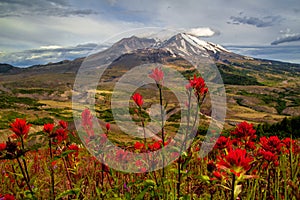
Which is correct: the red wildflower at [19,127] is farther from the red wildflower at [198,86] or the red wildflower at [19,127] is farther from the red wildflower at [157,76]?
the red wildflower at [198,86]

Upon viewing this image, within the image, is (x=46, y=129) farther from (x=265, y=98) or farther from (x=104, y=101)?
(x=265, y=98)

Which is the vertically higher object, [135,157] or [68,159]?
[68,159]

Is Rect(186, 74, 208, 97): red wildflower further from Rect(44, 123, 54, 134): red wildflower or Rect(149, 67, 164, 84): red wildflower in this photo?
Rect(44, 123, 54, 134): red wildflower

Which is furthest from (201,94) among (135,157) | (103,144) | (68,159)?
(135,157)

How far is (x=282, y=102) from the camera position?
159 meters

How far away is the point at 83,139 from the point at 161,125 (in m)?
1.52

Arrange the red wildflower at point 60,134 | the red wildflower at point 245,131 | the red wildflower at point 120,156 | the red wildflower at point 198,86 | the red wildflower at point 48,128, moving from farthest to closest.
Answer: the red wildflower at point 120,156 < the red wildflower at point 245,131 < the red wildflower at point 60,134 < the red wildflower at point 48,128 < the red wildflower at point 198,86

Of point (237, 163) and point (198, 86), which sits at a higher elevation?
point (198, 86)

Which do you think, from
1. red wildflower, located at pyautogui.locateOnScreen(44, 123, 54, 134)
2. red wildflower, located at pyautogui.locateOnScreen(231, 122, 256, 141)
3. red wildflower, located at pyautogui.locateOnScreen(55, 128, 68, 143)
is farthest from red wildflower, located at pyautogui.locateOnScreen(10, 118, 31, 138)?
red wildflower, located at pyautogui.locateOnScreen(231, 122, 256, 141)

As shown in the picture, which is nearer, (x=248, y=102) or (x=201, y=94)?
(x=201, y=94)

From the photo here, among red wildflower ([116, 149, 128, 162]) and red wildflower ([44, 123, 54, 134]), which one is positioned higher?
red wildflower ([44, 123, 54, 134])

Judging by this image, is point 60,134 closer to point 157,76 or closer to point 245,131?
point 157,76

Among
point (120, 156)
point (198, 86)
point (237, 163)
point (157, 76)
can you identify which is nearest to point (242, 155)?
point (237, 163)

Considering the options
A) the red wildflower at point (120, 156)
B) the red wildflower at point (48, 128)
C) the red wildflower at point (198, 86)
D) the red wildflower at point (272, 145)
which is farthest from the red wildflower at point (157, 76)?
the red wildflower at point (120, 156)
